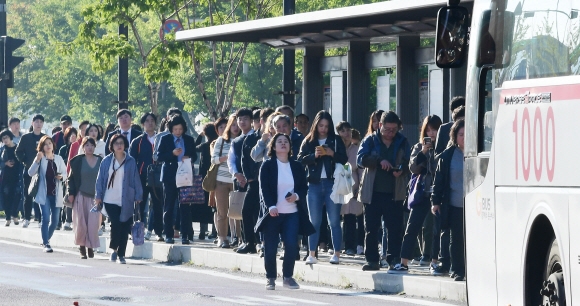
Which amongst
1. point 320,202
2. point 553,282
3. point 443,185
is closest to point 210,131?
point 320,202

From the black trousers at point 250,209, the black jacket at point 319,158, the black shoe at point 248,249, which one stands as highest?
the black jacket at point 319,158

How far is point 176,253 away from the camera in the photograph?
19062 millimetres

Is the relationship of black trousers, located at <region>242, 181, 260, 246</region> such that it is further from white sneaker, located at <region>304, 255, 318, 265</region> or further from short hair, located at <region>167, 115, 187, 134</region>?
short hair, located at <region>167, 115, 187, 134</region>

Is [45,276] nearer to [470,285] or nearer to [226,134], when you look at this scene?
[226,134]

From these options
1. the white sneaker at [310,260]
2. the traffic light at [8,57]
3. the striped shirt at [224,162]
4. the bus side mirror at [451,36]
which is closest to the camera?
the bus side mirror at [451,36]

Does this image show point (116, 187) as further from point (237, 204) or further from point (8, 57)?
point (8, 57)

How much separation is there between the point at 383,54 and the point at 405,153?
13.8 ft

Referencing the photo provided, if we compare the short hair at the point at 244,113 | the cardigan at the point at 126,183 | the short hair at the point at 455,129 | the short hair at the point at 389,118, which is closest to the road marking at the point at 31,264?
the cardigan at the point at 126,183

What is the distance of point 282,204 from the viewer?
49.2 ft

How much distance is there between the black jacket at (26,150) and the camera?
2456 centimetres

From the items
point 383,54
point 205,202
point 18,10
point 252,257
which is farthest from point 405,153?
point 18,10

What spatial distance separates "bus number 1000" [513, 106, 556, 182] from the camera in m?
8.14

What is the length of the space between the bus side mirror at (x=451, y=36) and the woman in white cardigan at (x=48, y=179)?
39.8 ft

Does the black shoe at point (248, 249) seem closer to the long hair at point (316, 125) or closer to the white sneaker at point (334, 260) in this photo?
the white sneaker at point (334, 260)
